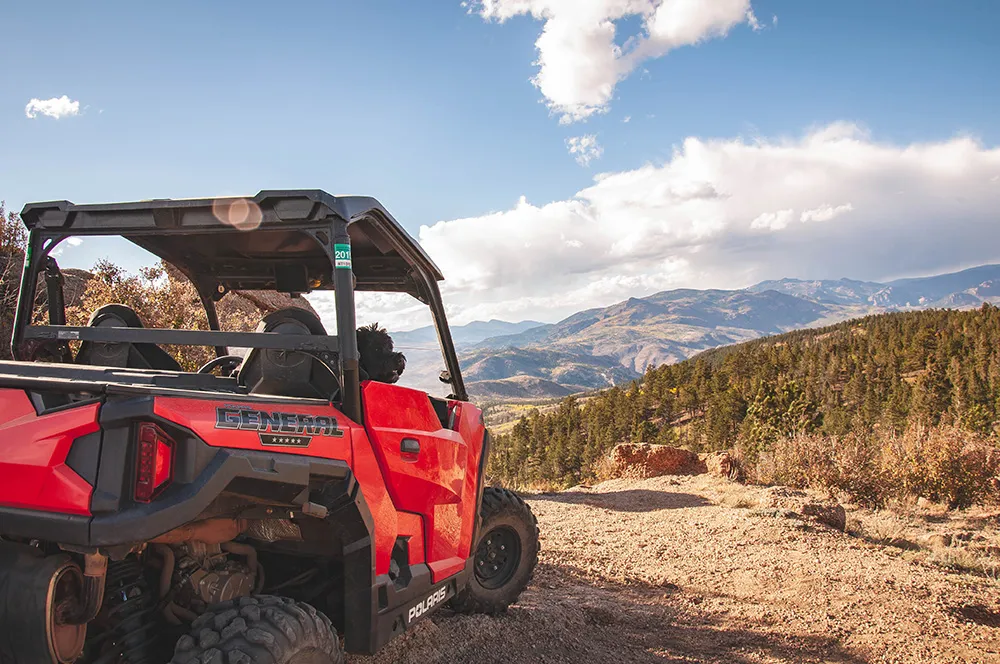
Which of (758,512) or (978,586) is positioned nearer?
(978,586)

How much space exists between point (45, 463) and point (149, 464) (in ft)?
1.11

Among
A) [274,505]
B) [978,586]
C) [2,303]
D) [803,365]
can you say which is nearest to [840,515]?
[978,586]

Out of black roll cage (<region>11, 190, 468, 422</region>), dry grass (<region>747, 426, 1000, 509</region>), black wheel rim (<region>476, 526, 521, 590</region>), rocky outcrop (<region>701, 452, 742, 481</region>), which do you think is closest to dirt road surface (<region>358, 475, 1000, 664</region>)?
black wheel rim (<region>476, 526, 521, 590</region>)

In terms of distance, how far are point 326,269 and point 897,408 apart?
7793 centimetres

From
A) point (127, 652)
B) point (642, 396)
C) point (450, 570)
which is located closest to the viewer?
point (127, 652)

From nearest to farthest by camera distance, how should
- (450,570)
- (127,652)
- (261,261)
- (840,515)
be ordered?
1. (127,652)
2. (450,570)
3. (261,261)
4. (840,515)

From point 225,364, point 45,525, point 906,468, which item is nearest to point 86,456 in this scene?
point 45,525

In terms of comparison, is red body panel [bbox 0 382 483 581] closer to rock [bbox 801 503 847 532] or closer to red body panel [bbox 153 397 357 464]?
red body panel [bbox 153 397 357 464]

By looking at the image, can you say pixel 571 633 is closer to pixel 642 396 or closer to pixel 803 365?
pixel 642 396

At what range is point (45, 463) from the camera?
2.39 meters

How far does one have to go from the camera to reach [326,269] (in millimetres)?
4566

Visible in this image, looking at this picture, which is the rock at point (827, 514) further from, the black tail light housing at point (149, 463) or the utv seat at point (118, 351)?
the black tail light housing at point (149, 463)

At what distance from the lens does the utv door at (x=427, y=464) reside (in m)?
3.39

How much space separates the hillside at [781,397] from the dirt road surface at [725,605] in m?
57.9
